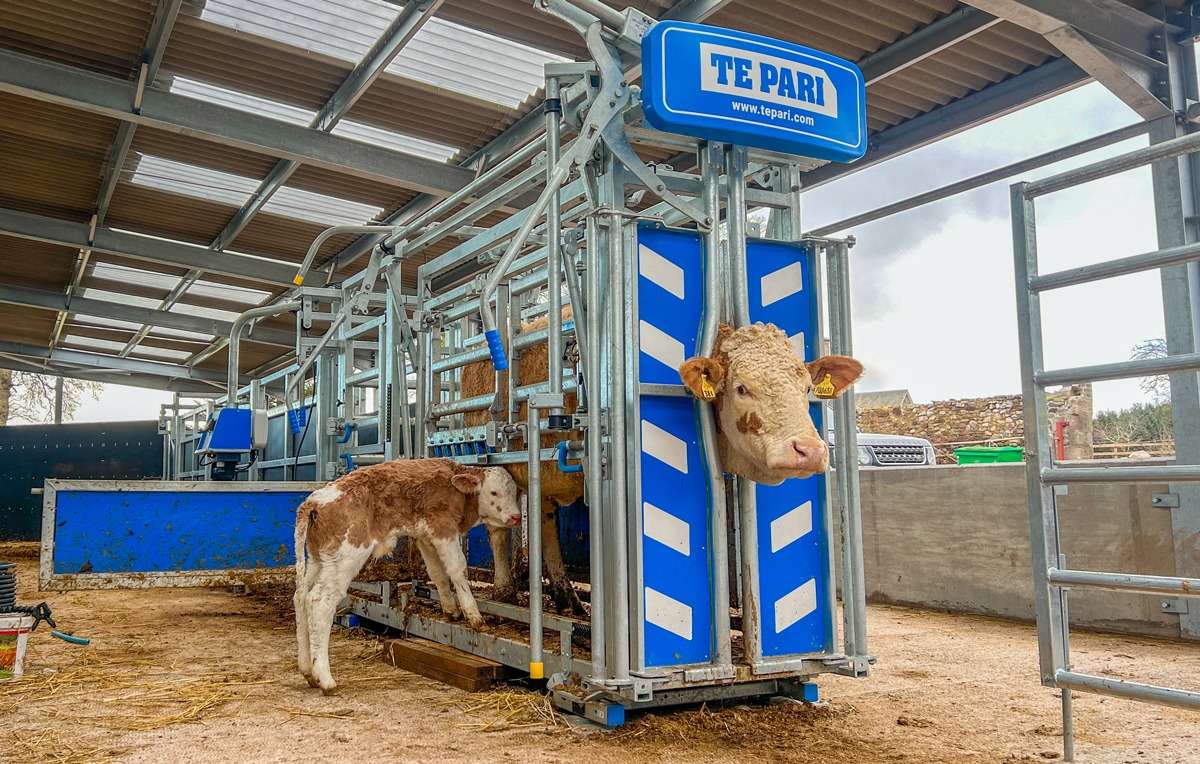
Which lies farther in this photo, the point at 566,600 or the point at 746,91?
the point at 566,600

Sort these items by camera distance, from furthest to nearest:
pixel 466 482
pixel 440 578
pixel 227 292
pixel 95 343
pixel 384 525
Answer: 1. pixel 95 343
2. pixel 227 292
3. pixel 440 578
4. pixel 466 482
5. pixel 384 525

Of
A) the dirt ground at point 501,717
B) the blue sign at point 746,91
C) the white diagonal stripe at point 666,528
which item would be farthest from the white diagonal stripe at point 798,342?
the dirt ground at point 501,717

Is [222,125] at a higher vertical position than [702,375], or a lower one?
higher

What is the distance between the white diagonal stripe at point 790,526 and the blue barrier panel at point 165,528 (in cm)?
429

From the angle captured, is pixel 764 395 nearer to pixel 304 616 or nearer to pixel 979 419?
pixel 304 616

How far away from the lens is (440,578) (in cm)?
552

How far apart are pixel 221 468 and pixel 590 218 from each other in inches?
243

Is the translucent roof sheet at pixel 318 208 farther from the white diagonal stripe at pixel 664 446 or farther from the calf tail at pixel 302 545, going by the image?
the white diagonal stripe at pixel 664 446

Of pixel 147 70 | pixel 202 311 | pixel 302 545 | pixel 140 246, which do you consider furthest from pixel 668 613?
Answer: pixel 202 311

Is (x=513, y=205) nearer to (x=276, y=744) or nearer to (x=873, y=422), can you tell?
(x=276, y=744)

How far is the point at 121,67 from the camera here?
770 cm

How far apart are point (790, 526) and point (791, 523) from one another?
14 mm

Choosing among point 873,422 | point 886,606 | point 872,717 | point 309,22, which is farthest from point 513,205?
point 873,422

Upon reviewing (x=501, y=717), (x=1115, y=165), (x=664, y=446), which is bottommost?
(x=501, y=717)
